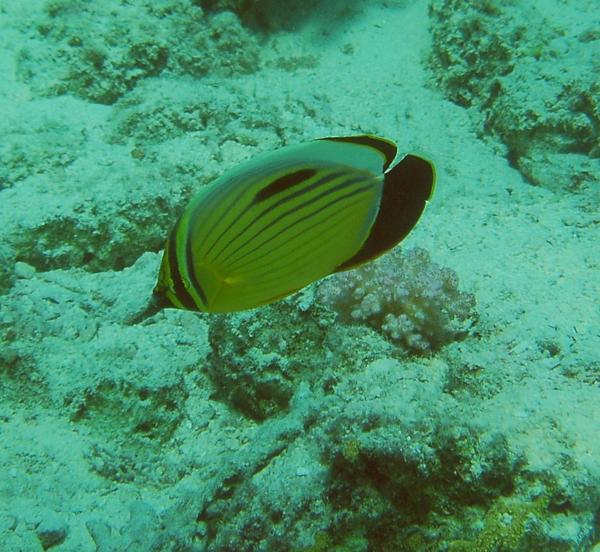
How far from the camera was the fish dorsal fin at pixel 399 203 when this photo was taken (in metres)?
1.23

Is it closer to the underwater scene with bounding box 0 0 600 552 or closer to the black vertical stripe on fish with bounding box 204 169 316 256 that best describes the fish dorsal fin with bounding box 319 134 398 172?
the underwater scene with bounding box 0 0 600 552

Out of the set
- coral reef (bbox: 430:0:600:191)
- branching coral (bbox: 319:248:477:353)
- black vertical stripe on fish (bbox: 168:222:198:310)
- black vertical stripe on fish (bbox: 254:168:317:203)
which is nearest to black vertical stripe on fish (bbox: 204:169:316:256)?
black vertical stripe on fish (bbox: 254:168:317:203)

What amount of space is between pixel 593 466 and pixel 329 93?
390 centimetres

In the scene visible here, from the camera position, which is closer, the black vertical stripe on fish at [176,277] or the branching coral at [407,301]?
the black vertical stripe on fish at [176,277]

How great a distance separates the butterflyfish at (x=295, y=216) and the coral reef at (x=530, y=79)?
3.42m

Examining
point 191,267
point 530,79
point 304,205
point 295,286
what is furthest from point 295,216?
point 530,79

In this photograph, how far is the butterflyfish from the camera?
1.22 m

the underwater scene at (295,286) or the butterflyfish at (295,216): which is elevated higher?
the butterflyfish at (295,216)

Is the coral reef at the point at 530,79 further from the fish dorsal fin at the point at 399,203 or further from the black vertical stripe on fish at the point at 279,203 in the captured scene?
the black vertical stripe on fish at the point at 279,203

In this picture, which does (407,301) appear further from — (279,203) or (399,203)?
(279,203)

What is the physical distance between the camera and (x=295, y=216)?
4.01ft

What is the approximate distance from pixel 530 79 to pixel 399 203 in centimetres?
401

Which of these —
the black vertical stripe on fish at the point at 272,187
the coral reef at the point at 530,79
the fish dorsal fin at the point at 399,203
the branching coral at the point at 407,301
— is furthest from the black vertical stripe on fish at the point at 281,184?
the coral reef at the point at 530,79

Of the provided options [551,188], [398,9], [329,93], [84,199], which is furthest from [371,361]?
[398,9]
